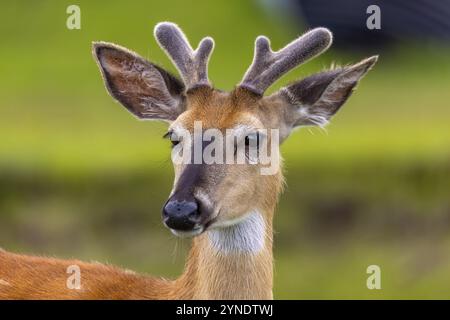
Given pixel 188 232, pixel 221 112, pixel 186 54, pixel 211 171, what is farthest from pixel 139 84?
pixel 188 232

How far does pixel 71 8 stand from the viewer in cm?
2228

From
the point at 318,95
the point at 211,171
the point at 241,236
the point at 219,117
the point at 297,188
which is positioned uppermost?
the point at 297,188

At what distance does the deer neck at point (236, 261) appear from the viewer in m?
8.82

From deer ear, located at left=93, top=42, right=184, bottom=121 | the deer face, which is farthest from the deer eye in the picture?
deer ear, located at left=93, top=42, right=184, bottom=121

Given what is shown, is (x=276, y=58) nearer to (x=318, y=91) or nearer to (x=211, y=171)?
(x=318, y=91)

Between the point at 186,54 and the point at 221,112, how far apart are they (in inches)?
18.6

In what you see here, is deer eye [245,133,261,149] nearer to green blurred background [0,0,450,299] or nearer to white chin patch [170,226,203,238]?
white chin patch [170,226,203,238]

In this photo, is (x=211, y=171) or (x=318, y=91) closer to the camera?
(x=211, y=171)

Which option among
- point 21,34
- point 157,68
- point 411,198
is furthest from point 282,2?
point 157,68

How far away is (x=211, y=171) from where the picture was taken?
8.59m

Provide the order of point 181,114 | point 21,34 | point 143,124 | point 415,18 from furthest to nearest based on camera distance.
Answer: point 21,34
point 415,18
point 143,124
point 181,114

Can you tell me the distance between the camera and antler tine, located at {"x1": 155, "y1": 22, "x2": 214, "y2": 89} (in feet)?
29.8
